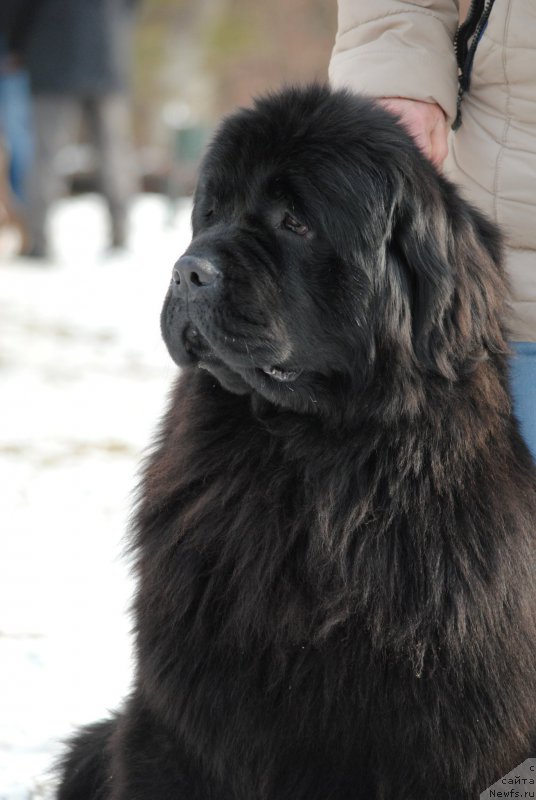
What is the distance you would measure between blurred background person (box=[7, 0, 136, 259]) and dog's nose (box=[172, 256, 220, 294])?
772 centimetres

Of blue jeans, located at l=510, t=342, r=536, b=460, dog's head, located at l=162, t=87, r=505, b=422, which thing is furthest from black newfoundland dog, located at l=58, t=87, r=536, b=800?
blue jeans, located at l=510, t=342, r=536, b=460

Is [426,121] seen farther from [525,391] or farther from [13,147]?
[13,147]

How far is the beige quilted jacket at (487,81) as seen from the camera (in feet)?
8.60

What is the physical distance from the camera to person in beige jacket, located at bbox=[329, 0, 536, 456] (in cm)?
260

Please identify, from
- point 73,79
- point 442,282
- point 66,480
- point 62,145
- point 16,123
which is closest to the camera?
point 442,282

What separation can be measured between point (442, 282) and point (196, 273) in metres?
0.50

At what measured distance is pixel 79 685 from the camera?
133 inches

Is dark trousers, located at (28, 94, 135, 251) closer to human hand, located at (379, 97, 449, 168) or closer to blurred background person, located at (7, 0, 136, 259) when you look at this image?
blurred background person, located at (7, 0, 136, 259)

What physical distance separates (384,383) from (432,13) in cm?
102

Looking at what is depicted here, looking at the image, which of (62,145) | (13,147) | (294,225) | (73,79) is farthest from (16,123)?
(294,225)

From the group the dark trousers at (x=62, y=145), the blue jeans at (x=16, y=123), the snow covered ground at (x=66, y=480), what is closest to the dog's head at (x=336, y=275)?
the snow covered ground at (x=66, y=480)

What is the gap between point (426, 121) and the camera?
2631 mm

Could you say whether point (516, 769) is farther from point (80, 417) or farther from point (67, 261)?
point (67, 261)

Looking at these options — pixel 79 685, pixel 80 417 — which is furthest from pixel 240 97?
pixel 79 685
